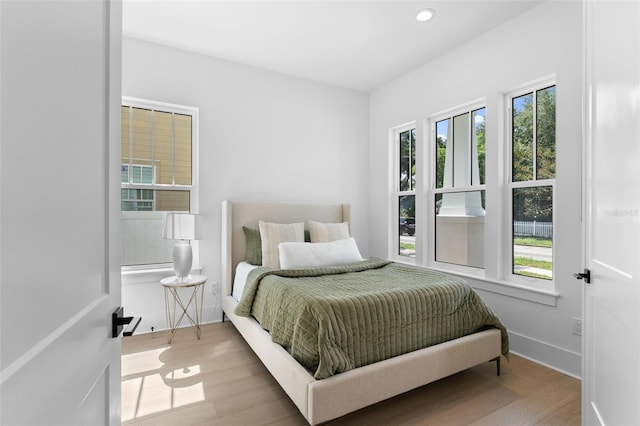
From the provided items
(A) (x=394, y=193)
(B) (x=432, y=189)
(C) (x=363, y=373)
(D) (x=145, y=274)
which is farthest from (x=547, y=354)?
(D) (x=145, y=274)

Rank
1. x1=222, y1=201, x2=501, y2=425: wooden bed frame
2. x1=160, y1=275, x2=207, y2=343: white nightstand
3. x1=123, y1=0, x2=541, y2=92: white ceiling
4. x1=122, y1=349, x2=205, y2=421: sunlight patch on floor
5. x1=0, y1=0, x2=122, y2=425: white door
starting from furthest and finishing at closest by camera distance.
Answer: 1. x1=160, y1=275, x2=207, y2=343: white nightstand
2. x1=123, y1=0, x2=541, y2=92: white ceiling
3. x1=122, y1=349, x2=205, y2=421: sunlight patch on floor
4. x1=222, y1=201, x2=501, y2=425: wooden bed frame
5. x1=0, y1=0, x2=122, y2=425: white door

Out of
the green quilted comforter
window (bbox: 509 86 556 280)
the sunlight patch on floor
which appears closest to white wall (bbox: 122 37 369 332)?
the sunlight patch on floor

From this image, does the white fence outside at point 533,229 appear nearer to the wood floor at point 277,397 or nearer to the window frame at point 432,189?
the window frame at point 432,189

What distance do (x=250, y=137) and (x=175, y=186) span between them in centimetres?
101

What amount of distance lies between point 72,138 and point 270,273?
2.06 m

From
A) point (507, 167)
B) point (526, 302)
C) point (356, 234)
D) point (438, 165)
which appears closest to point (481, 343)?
point (526, 302)

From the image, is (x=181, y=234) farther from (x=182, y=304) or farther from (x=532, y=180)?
(x=532, y=180)

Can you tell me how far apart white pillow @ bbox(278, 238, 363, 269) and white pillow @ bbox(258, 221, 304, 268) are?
0.88 ft

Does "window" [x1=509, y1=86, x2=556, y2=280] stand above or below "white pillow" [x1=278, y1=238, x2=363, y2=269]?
above

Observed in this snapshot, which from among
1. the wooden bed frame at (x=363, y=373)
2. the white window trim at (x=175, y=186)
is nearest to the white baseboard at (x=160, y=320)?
the white window trim at (x=175, y=186)

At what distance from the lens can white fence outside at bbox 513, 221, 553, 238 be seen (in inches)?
106

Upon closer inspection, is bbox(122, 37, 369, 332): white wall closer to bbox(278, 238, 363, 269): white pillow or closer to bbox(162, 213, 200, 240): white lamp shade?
bbox(162, 213, 200, 240): white lamp shade

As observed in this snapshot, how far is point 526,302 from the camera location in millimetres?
2738

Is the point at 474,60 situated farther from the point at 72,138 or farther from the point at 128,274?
the point at 128,274
